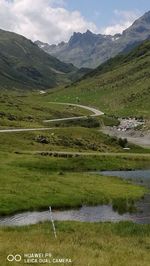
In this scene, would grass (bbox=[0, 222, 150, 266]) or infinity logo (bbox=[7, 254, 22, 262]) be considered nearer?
infinity logo (bbox=[7, 254, 22, 262])

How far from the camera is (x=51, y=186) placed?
68625mm

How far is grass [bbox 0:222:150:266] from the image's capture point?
28.0m

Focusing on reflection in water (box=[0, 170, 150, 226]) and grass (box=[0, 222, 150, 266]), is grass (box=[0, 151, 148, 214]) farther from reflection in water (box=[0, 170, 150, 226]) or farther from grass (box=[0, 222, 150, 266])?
grass (box=[0, 222, 150, 266])

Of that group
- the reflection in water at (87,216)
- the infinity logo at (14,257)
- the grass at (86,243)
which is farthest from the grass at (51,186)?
the infinity logo at (14,257)

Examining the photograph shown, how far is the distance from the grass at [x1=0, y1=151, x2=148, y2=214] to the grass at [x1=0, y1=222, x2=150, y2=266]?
46.4ft

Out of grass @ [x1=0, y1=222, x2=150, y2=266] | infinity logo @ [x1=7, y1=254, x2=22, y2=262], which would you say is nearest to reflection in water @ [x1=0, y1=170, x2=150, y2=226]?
grass @ [x1=0, y1=222, x2=150, y2=266]

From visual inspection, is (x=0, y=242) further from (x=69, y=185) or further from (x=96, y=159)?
(x=96, y=159)

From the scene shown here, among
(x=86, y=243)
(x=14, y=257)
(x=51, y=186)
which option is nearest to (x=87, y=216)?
(x=51, y=186)

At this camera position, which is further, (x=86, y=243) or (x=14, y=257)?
(x=86, y=243)

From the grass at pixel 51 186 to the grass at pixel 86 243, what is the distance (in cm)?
1413

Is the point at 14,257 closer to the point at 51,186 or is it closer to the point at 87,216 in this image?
the point at 87,216

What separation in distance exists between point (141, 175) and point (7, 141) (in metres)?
40.3

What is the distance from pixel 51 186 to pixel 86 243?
3500 cm

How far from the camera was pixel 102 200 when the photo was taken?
6450cm
